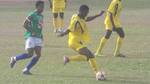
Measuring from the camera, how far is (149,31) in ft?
85.6

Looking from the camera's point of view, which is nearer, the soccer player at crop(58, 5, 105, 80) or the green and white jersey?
the soccer player at crop(58, 5, 105, 80)

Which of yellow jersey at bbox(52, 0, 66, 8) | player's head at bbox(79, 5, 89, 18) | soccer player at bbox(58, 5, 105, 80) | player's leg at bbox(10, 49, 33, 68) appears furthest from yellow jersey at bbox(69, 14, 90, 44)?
yellow jersey at bbox(52, 0, 66, 8)

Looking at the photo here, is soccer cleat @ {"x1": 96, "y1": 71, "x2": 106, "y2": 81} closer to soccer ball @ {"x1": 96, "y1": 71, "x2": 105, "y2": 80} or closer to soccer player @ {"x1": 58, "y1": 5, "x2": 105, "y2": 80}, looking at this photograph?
soccer ball @ {"x1": 96, "y1": 71, "x2": 105, "y2": 80}

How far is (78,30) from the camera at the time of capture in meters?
14.7

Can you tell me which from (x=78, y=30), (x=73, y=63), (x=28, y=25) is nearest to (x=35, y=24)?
(x=28, y=25)

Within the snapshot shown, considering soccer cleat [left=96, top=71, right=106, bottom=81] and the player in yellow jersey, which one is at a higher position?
soccer cleat [left=96, top=71, right=106, bottom=81]

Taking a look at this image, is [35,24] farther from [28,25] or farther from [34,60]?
[34,60]

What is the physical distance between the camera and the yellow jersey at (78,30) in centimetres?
1458

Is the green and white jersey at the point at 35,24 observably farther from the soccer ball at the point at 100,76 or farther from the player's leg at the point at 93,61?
the soccer ball at the point at 100,76

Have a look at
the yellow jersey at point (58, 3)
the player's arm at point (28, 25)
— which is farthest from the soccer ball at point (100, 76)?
the yellow jersey at point (58, 3)

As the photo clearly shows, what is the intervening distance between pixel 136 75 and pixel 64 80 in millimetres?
1831

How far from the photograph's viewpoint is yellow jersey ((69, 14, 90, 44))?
47.8 feet

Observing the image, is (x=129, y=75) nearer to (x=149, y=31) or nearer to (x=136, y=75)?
(x=136, y=75)

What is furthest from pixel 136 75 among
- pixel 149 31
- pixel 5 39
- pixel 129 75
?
pixel 149 31
